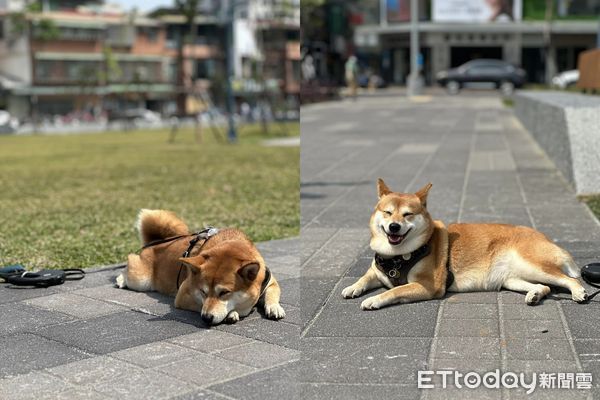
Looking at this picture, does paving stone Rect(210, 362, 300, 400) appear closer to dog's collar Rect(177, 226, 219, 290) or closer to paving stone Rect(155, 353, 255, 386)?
paving stone Rect(155, 353, 255, 386)

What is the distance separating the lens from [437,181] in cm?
1116

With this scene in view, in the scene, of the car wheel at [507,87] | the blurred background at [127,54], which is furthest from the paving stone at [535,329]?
the blurred background at [127,54]

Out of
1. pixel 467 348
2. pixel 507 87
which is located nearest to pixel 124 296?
pixel 467 348

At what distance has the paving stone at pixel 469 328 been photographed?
4.61 meters

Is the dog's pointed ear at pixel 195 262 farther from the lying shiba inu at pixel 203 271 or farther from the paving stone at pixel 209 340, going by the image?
the paving stone at pixel 209 340

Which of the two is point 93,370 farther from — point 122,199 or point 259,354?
point 122,199

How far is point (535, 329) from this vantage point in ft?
15.3

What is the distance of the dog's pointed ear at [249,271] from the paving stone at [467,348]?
1039 mm

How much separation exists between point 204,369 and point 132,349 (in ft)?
1.85

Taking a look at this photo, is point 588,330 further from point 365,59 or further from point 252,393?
point 365,59

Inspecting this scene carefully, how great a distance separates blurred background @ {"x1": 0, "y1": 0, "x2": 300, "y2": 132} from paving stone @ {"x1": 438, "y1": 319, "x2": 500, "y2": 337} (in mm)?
56899

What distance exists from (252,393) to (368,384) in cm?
49

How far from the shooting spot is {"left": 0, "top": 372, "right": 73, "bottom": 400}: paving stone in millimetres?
3891

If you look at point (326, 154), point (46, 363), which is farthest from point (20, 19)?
point (46, 363)
